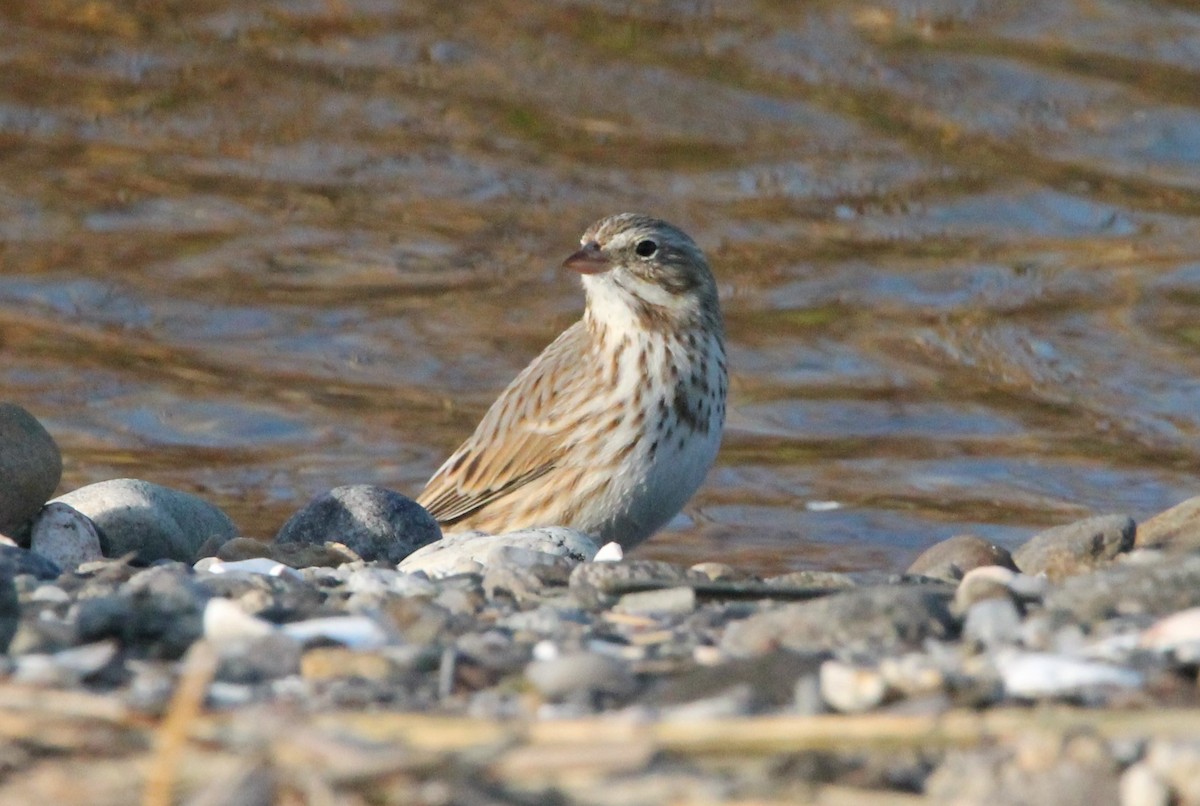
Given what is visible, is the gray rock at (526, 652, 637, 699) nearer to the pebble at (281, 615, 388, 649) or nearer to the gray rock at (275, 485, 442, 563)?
the pebble at (281, 615, 388, 649)

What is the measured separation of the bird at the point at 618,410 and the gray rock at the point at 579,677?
3921 millimetres

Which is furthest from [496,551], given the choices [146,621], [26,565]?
[146,621]

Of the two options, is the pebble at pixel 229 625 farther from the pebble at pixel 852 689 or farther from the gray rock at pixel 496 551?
the gray rock at pixel 496 551

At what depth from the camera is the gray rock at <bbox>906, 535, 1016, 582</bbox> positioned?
625 cm

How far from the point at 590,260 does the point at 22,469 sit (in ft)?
7.98

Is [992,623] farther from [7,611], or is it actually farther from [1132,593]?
[7,611]

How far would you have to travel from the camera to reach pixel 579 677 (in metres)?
3.86

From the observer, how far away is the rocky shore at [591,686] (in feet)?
10.8

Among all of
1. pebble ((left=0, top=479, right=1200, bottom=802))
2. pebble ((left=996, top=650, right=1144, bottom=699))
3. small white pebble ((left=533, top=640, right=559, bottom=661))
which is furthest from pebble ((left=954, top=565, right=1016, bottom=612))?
small white pebble ((left=533, top=640, right=559, bottom=661))

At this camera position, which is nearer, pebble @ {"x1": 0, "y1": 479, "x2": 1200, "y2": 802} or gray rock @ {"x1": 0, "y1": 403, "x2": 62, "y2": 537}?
pebble @ {"x1": 0, "y1": 479, "x2": 1200, "y2": 802}

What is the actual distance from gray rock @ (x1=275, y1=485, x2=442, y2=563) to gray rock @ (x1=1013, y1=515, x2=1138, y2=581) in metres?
2.07

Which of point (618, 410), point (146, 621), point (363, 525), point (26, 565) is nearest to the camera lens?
point (146, 621)

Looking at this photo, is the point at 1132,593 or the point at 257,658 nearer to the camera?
the point at 257,658

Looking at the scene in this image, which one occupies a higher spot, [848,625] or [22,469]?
[848,625]
